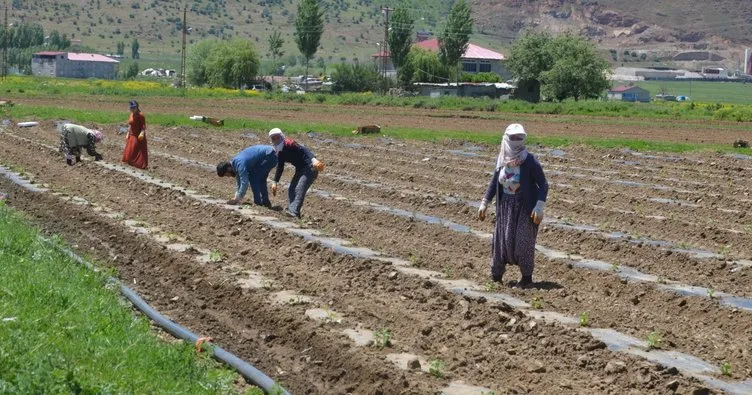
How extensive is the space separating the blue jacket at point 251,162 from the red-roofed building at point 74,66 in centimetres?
11390

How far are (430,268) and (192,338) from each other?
3.62 meters

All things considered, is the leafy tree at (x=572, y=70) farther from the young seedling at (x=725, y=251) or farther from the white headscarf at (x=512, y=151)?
the white headscarf at (x=512, y=151)

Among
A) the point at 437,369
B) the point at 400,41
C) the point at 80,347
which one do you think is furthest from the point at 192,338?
the point at 400,41

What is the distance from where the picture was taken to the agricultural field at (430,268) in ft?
28.0

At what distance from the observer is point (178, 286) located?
12188mm

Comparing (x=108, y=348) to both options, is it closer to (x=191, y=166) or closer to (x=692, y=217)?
(x=692, y=217)

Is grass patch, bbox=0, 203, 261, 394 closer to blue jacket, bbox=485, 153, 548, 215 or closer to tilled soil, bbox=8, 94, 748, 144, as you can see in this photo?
blue jacket, bbox=485, 153, 548, 215

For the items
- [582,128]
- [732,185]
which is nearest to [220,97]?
[582,128]

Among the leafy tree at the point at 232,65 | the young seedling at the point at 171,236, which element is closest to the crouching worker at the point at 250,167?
the young seedling at the point at 171,236

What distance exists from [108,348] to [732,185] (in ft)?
52.0

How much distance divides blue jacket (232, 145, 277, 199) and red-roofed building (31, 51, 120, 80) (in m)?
114

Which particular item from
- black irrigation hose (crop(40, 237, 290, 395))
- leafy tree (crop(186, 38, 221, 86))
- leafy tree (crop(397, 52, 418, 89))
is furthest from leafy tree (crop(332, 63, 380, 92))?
black irrigation hose (crop(40, 237, 290, 395))

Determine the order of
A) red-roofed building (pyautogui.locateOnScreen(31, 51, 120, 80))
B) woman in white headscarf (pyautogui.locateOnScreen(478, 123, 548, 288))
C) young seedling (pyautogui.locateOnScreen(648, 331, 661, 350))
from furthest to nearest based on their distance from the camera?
red-roofed building (pyautogui.locateOnScreen(31, 51, 120, 80)), woman in white headscarf (pyautogui.locateOnScreen(478, 123, 548, 288)), young seedling (pyautogui.locateOnScreen(648, 331, 661, 350))

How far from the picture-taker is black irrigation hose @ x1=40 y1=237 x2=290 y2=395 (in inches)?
314
